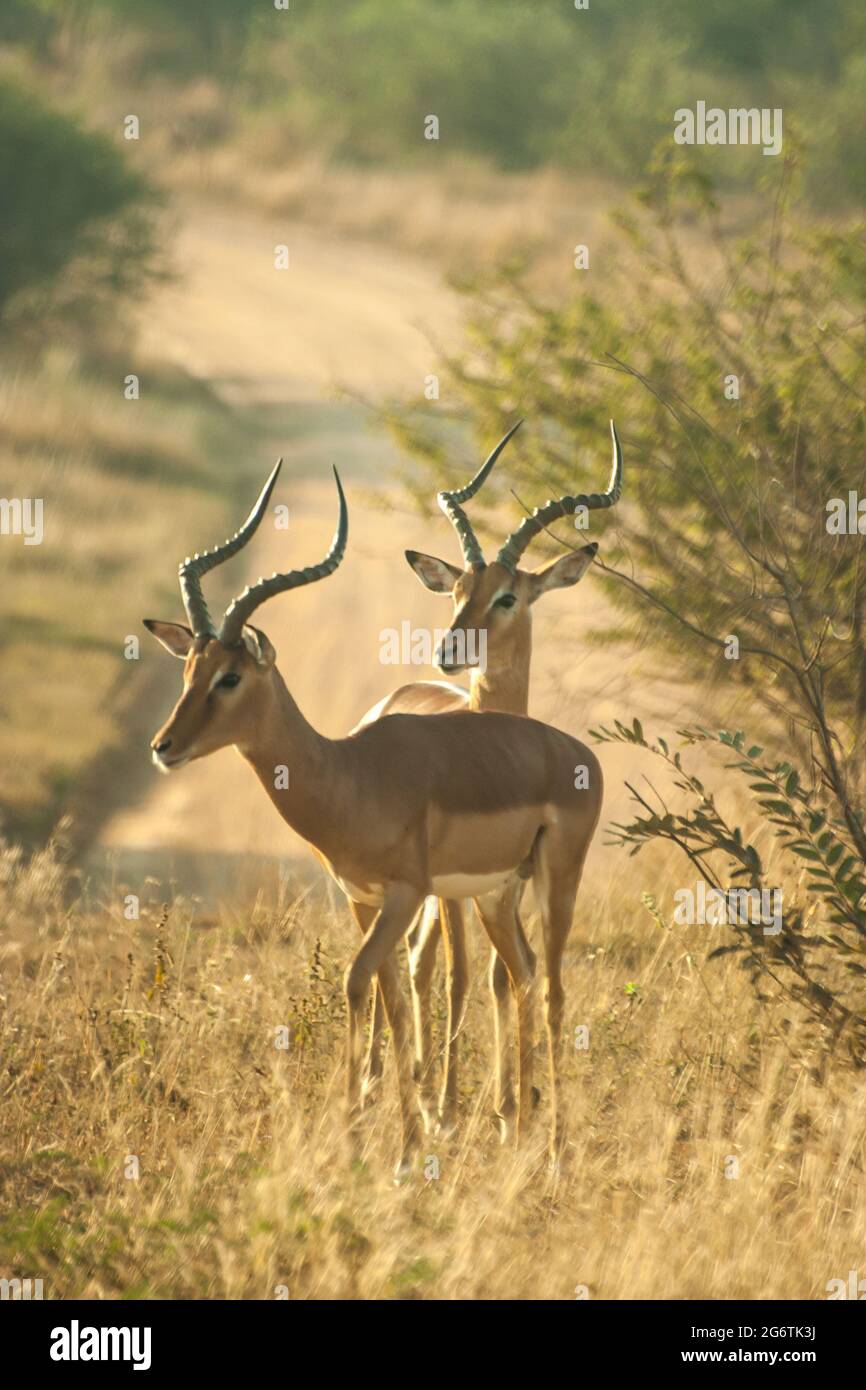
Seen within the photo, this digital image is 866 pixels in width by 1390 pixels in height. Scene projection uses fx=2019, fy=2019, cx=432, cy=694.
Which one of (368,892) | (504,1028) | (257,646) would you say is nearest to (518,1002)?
(504,1028)

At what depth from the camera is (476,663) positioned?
774 cm

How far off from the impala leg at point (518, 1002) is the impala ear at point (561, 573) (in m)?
1.64

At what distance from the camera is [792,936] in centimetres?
680

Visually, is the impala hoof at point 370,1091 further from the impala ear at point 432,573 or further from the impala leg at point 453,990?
the impala ear at point 432,573

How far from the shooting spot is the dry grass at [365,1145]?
5398 mm

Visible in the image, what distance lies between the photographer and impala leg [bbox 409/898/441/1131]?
7.07 metres

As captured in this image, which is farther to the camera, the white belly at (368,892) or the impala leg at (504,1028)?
the impala leg at (504,1028)

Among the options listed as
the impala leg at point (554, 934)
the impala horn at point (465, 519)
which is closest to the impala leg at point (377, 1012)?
the impala leg at point (554, 934)

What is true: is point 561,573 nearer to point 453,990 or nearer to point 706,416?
point 706,416

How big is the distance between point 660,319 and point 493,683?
2.81 meters

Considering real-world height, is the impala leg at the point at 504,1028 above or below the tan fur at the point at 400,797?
below

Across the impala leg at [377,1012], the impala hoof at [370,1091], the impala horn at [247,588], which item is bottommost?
the impala hoof at [370,1091]

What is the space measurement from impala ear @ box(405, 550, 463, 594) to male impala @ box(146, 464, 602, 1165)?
5.85 feet

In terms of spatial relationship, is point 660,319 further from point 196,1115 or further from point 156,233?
point 156,233
